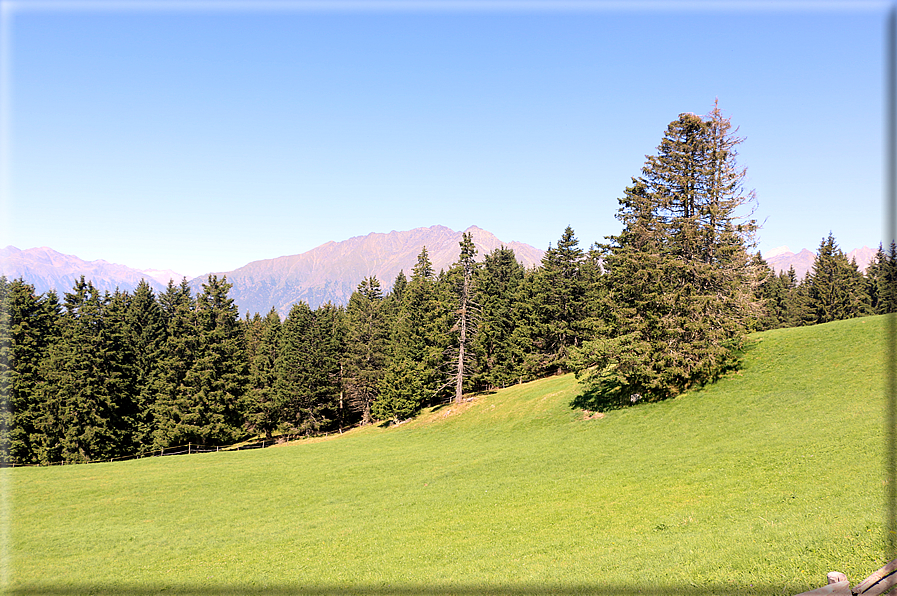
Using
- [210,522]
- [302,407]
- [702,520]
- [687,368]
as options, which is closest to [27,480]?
[210,522]

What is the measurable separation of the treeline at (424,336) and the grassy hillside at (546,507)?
5306mm

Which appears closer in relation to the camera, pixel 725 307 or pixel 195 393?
pixel 725 307

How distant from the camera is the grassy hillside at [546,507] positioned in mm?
12438

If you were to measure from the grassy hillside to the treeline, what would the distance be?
5.31 metres

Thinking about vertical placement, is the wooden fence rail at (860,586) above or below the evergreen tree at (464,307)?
below

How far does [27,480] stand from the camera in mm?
35281

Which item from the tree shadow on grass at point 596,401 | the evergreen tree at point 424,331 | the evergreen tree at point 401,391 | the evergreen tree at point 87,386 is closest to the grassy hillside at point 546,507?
the tree shadow on grass at point 596,401

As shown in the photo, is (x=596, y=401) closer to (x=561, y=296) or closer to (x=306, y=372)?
(x=561, y=296)

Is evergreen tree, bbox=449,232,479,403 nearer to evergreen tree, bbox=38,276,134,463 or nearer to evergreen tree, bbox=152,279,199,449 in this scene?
evergreen tree, bbox=152,279,199,449

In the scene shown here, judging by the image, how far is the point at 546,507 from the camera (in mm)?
19578

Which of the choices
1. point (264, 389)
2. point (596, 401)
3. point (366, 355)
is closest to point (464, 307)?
point (366, 355)

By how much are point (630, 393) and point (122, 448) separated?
2182 inches

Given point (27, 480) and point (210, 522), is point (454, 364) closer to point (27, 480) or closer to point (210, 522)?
point (210, 522)

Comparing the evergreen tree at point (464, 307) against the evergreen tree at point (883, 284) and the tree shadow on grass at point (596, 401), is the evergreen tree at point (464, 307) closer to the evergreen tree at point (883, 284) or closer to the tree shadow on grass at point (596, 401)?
the tree shadow on grass at point (596, 401)
